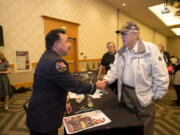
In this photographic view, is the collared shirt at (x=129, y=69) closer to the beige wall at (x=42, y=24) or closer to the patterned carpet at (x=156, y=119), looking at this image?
the patterned carpet at (x=156, y=119)

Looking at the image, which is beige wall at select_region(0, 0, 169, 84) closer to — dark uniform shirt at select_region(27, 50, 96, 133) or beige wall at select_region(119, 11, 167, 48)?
beige wall at select_region(119, 11, 167, 48)

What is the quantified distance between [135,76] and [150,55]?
0.26 meters

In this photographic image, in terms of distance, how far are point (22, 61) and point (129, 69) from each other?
4.42 m

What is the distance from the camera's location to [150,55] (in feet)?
3.92

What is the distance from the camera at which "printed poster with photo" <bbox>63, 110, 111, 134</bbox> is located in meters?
0.97

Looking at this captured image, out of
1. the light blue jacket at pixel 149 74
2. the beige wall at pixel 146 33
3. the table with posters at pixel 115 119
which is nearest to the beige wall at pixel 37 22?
the beige wall at pixel 146 33

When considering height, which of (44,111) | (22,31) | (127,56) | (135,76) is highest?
(22,31)

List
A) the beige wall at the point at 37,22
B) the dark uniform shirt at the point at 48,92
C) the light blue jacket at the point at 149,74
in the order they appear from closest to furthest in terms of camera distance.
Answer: the dark uniform shirt at the point at 48,92, the light blue jacket at the point at 149,74, the beige wall at the point at 37,22

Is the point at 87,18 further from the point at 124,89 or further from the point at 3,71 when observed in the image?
the point at 124,89

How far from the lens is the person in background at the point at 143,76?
1.18m

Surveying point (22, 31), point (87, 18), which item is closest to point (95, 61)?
point (87, 18)

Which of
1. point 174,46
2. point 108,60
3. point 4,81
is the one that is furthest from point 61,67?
point 174,46

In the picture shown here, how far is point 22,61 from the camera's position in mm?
4543

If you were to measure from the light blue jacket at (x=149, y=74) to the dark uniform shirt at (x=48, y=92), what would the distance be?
700mm
